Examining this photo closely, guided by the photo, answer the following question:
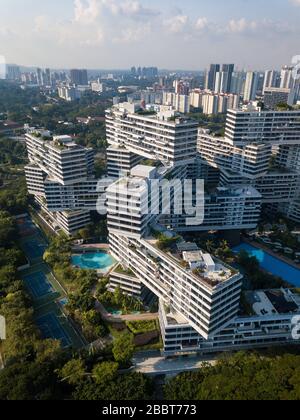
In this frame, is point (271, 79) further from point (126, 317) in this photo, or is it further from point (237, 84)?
point (126, 317)

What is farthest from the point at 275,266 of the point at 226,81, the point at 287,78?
the point at 226,81

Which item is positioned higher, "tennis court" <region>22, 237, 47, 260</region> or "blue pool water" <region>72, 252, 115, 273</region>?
"blue pool water" <region>72, 252, 115, 273</region>

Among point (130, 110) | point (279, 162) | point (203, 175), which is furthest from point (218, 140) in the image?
point (130, 110)

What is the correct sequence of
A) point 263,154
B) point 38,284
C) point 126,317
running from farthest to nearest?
1. point 263,154
2. point 38,284
3. point 126,317

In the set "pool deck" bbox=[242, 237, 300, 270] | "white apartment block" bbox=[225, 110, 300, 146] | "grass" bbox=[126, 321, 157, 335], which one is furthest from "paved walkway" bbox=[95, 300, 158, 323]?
"white apartment block" bbox=[225, 110, 300, 146]

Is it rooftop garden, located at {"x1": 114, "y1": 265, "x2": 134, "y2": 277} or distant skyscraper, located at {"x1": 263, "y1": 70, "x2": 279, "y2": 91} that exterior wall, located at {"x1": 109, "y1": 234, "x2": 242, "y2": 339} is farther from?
distant skyscraper, located at {"x1": 263, "y1": 70, "x2": 279, "y2": 91}
